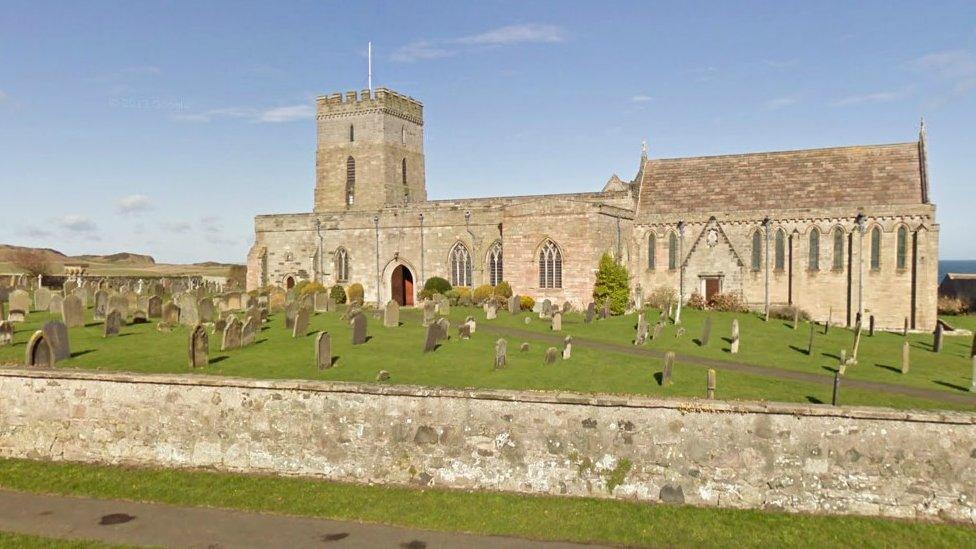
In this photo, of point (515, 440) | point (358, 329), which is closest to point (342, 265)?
point (358, 329)

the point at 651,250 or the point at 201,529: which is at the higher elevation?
the point at 651,250

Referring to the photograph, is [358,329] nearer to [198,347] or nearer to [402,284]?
[198,347]

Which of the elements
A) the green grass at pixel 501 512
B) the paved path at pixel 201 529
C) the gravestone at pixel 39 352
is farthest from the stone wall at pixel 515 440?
the paved path at pixel 201 529

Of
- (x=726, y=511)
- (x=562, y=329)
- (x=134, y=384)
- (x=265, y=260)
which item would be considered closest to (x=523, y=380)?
(x=726, y=511)

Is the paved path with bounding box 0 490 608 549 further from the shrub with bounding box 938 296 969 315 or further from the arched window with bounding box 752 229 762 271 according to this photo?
the shrub with bounding box 938 296 969 315

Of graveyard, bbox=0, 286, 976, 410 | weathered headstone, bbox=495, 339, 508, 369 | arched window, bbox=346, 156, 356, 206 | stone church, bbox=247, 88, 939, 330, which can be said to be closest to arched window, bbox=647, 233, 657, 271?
stone church, bbox=247, 88, 939, 330

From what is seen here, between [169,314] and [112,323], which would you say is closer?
[112,323]

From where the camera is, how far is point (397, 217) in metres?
39.7

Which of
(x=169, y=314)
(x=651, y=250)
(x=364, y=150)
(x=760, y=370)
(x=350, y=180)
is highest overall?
(x=364, y=150)

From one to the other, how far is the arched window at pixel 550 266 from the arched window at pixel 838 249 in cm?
1386

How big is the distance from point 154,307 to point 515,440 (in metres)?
20.0

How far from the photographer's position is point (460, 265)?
3847 cm

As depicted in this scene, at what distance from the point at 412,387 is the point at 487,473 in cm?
210

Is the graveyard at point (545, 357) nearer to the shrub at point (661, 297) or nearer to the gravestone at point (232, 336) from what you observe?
the gravestone at point (232, 336)
